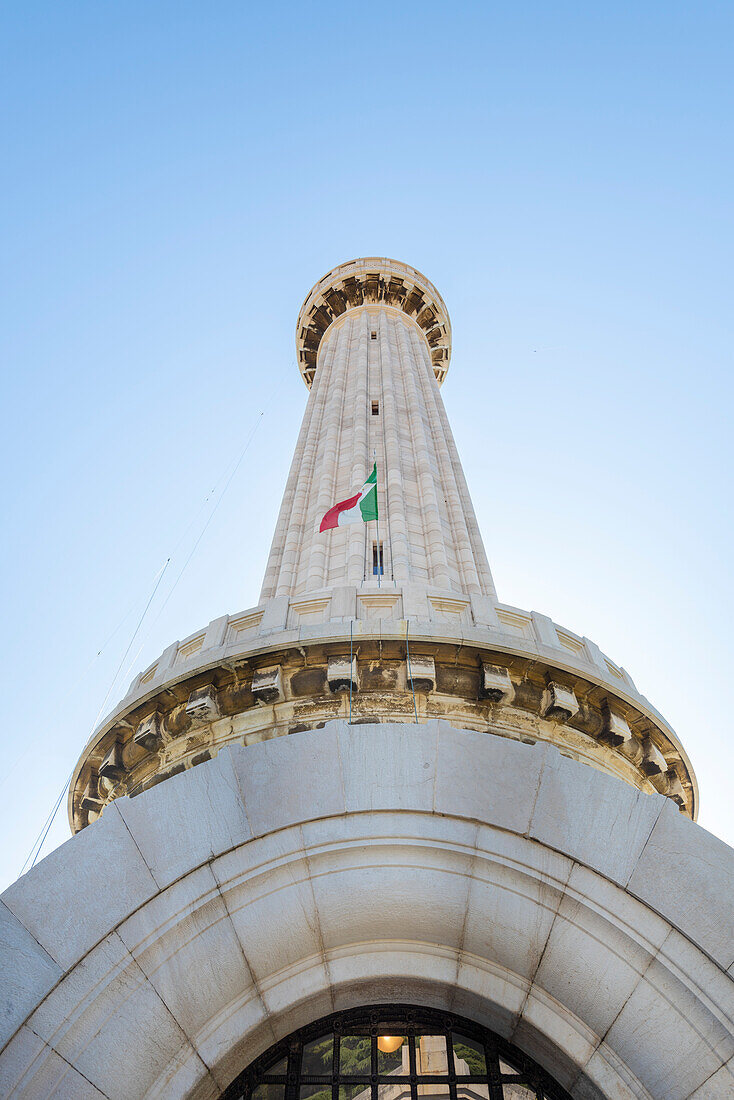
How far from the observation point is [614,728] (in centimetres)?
869

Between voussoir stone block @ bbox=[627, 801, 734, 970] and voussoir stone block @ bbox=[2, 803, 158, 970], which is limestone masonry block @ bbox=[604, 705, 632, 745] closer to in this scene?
voussoir stone block @ bbox=[627, 801, 734, 970]

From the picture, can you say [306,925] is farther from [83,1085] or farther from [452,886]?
[83,1085]

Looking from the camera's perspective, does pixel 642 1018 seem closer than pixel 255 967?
Yes

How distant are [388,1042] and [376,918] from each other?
1250mm

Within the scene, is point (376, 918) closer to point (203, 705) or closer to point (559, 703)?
point (203, 705)

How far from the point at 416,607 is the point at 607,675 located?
2365 millimetres

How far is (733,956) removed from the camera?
192 inches

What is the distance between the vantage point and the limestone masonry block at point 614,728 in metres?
8.70

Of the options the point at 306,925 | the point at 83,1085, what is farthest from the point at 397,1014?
the point at 83,1085

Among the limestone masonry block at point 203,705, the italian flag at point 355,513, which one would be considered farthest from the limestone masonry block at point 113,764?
the italian flag at point 355,513

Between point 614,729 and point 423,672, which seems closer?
point 423,672

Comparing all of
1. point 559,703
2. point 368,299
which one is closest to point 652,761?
point 559,703

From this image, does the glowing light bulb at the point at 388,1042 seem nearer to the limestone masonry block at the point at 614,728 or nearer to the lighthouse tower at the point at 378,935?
the lighthouse tower at the point at 378,935

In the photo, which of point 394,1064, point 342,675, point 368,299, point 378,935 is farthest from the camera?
point 368,299
